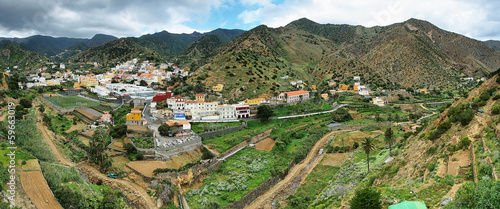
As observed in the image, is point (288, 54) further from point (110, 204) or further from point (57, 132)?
point (110, 204)

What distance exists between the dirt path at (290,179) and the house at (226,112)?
16238mm

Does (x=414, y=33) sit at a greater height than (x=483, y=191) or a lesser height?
greater

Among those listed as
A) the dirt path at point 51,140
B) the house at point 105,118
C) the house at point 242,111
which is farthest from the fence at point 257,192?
the house at point 105,118

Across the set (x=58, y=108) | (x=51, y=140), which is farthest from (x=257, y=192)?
(x=58, y=108)

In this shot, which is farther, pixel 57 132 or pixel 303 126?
pixel 303 126

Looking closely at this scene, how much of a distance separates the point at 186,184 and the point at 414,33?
437ft

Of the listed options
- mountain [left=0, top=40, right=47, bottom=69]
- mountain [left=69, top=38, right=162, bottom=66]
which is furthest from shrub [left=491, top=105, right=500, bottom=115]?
mountain [left=0, top=40, right=47, bottom=69]

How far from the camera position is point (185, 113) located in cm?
4794

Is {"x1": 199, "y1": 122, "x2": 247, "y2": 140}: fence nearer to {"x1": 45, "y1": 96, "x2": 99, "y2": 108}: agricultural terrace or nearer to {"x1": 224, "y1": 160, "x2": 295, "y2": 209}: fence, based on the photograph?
{"x1": 224, "y1": 160, "x2": 295, "y2": 209}: fence

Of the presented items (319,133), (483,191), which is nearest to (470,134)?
(483,191)

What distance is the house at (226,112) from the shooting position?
158ft

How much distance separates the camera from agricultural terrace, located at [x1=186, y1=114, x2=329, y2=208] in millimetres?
26375

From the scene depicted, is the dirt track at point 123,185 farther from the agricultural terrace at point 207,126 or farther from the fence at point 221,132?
the agricultural terrace at point 207,126

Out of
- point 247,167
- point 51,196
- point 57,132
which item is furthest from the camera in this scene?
point 57,132
